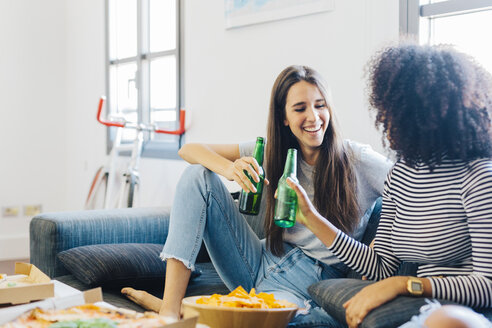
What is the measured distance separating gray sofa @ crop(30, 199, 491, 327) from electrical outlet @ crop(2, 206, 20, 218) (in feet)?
8.93

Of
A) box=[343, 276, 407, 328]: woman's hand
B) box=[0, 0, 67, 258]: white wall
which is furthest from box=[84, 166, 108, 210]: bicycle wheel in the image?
box=[343, 276, 407, 328]: woman's hand

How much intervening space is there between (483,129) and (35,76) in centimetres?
430

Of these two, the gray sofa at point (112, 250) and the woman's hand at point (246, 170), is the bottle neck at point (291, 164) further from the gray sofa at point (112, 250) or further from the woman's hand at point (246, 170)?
the gray sofa at point (112, 250)

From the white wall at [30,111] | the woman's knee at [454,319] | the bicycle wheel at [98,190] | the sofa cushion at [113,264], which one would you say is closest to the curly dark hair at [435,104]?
the woman's knee at [454,319]

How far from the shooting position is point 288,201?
1.65m

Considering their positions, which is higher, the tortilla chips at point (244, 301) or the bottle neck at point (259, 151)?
the bottle neck at point (259, 151)

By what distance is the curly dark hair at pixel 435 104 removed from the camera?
1.34 metres

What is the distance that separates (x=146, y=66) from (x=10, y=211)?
1.74 metres

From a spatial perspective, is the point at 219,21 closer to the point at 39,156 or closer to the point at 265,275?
the point at 265,275

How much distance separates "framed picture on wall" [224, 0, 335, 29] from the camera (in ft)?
8.60

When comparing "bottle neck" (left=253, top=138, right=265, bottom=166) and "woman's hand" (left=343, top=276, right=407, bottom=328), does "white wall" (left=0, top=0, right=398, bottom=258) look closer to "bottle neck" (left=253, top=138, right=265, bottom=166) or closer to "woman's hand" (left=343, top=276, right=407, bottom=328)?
"bottle neck" (left=253, top=138, right=265, bottom=166)

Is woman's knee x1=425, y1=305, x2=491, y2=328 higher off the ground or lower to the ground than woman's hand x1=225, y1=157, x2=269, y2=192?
lower

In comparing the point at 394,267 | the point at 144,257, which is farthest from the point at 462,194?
the point at 144,257

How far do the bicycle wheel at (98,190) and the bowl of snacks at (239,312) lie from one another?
3193 millimetres
